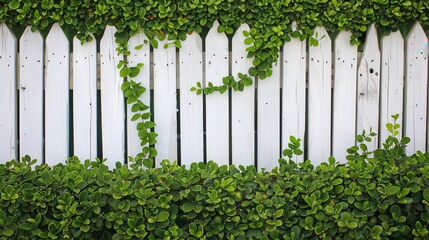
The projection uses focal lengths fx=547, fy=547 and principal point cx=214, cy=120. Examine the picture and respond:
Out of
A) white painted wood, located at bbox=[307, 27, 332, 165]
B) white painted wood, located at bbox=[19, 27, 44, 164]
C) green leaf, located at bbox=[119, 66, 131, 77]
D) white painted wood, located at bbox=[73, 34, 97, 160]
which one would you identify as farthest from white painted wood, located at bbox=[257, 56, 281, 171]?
white painted wood, located at bbox=[19, 27, 44, 164]

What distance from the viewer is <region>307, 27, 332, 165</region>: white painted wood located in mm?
3326

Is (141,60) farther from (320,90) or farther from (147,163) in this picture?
(320,90)

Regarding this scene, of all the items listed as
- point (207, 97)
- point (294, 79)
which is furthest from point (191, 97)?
point (294, 79)

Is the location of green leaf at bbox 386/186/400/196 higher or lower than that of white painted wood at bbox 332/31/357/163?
lower

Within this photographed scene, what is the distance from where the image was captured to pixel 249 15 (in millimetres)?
3229

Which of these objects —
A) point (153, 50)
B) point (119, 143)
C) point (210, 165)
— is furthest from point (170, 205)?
point (153, 50)

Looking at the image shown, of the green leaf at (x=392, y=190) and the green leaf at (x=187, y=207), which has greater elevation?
the green leaf at (x=392, y=190)

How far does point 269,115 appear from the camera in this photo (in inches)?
131

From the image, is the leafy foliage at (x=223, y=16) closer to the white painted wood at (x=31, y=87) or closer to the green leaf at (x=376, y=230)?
the white painted wood at (x=31, y=87)

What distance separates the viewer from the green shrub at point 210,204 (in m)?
2.75

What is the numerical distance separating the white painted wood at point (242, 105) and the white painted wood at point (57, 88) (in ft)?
3.29

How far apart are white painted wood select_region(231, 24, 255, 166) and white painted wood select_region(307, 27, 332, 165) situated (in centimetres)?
36

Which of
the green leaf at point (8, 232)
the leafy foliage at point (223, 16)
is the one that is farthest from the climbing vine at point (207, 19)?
the green leaf at point (8, 232)

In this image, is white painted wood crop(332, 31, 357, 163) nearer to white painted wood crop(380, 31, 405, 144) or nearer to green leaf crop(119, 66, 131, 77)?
white painted wood crop(380, 31, 405, 144)
